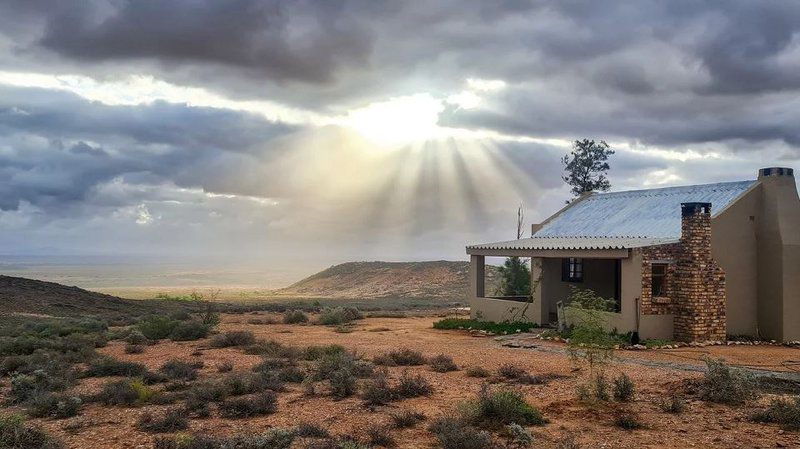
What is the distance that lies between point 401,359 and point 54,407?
23.8 ft

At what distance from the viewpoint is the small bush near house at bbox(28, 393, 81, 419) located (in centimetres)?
973

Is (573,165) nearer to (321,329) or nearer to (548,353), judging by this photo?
(321,329)

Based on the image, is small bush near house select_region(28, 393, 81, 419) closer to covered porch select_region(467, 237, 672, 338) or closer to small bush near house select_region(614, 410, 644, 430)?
small bush near house select_region(614, 410, 644, 430)

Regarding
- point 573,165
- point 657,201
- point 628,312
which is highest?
point 573,165

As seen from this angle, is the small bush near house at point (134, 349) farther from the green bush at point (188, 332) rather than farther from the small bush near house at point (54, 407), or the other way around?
the small bush near house at point (54, 407)

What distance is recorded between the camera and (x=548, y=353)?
16719 mm

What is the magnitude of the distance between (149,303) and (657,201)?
93.1 feet

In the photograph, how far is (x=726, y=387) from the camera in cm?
1037

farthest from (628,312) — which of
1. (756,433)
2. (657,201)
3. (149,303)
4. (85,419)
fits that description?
(149,303)

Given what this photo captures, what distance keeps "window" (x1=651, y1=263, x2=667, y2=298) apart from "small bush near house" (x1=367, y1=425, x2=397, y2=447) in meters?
13.2

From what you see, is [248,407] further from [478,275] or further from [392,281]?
[392,281]

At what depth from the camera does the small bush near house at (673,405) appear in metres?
9.65

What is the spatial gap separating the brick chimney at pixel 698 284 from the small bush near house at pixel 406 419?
40.1ft

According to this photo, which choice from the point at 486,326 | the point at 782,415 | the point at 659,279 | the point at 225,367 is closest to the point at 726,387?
the point at 782,415
